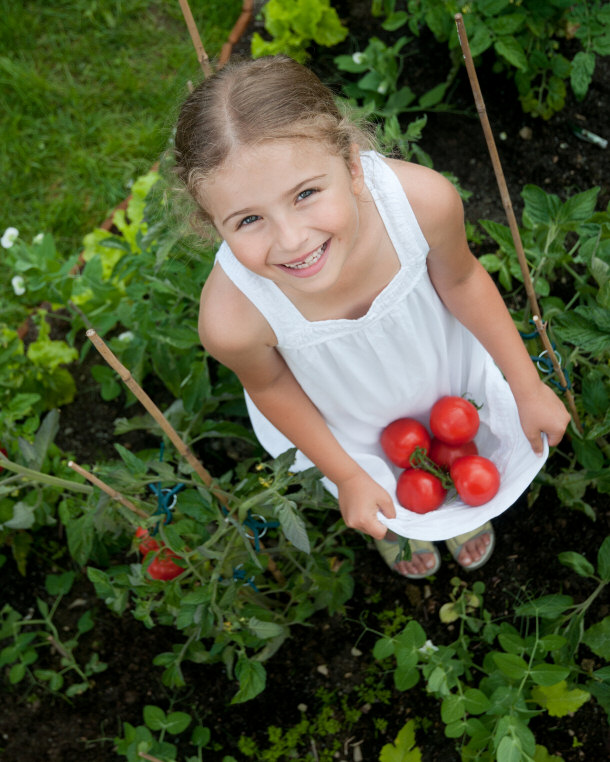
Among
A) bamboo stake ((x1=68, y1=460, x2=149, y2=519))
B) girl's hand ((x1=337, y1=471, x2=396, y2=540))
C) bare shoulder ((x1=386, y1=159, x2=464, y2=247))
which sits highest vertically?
bare shoulder ((x1=386, y1=159, x2=464, y2=247))

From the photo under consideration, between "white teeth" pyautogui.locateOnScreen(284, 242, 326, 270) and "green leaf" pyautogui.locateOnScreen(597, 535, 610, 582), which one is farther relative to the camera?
"green leaf" pyautogui.locateOnScreen(597, 535, 610, 582)

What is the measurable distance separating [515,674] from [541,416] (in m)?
0.49

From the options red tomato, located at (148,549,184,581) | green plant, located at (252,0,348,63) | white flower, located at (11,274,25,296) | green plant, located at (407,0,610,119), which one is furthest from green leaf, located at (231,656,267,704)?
green plant, located at (252,0,348,63)

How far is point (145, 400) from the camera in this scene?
4.50 feet

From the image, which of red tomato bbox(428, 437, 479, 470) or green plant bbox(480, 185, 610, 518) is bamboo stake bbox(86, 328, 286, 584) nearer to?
red tomato bbox(428, 437, 479, 470)

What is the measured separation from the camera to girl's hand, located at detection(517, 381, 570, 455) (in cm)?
150

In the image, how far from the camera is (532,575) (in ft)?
6.14

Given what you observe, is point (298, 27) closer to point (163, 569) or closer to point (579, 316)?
point (579, 316)

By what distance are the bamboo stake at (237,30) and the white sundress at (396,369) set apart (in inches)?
59.0

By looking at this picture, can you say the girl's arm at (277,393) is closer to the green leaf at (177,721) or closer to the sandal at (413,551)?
the sandal at (413,551)

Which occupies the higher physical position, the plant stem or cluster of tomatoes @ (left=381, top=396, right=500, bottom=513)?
the plant stem

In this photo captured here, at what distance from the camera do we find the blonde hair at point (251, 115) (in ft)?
3.84

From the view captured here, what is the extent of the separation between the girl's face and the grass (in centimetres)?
154

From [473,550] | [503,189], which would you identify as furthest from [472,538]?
[503,189]
